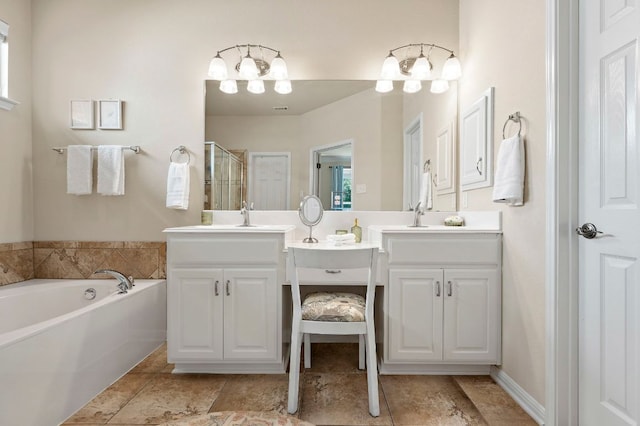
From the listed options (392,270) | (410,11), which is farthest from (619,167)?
(410,11)

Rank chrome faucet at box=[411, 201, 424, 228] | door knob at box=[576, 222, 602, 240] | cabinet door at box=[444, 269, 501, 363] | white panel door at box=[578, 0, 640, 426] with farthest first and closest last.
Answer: chrome faucet at box=[411, 201, 424, 228], cabinet door at box=[444, 269, 501, 363], door knob at box=[576, 222, 602, 240], white panel door at box=[578, 0, 640, 426]

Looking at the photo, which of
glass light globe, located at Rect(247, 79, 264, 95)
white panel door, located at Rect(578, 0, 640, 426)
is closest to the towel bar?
glass light globe, located at Rect(247, 79, 264, 95)

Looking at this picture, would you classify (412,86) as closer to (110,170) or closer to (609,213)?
(609,213)

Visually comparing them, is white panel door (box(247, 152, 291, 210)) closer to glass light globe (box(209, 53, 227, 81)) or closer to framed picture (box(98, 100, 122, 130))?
glass light globe (box(209, 53, 227, 81))

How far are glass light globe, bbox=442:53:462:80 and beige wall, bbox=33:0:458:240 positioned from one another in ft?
0.64

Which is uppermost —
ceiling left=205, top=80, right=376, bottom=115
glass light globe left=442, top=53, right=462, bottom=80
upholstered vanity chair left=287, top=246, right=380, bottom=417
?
glass light globe left=442, top=53, right=462, bottom=80

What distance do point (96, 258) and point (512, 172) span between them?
286cm

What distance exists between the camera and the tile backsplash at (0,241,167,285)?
2.72 m

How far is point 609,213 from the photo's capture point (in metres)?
1.38

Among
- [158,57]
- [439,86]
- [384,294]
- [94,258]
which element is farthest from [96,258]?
[439,86]

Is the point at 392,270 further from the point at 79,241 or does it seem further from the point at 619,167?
the point at 79,241

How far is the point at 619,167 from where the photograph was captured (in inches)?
52.4

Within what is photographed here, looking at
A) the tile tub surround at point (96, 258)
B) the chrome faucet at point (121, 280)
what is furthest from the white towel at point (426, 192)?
the chrome faucet at point (121, 280)

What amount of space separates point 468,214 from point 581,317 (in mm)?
1046
